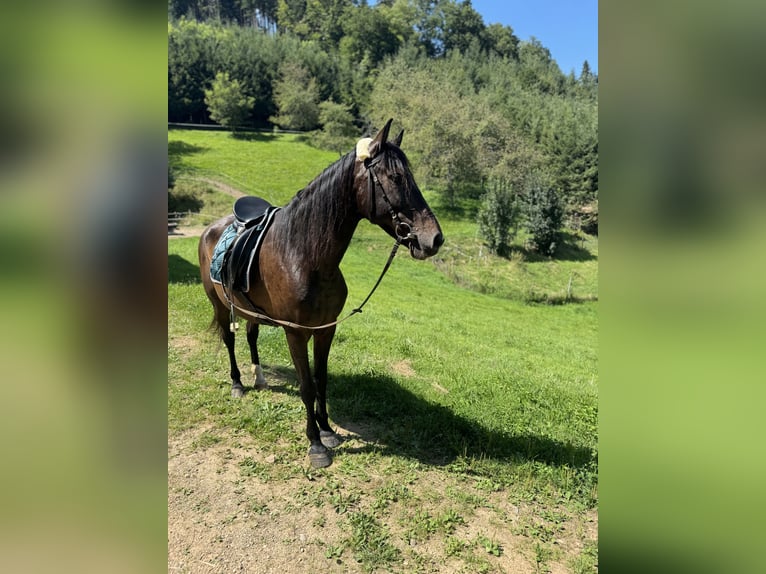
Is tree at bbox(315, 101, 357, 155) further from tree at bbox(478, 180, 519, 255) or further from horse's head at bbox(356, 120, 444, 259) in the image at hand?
horse's head at bbox(356, 120, 444, 259)

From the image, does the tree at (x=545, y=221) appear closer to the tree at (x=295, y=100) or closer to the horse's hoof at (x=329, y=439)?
the horse's hoof at (x=329, y=439)

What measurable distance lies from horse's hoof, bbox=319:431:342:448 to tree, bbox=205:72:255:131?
58.4 meters

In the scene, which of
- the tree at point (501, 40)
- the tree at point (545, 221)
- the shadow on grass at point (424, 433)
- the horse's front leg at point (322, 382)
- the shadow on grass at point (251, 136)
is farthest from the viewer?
the tree at point (501, 40)

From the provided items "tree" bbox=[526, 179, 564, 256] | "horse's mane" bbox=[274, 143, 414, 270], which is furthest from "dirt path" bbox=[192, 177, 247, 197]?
"horse's mane" bbox=[274, 143, 414, 270]

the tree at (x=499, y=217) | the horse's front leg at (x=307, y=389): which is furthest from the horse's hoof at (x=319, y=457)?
the tree at (x=499, y=217)

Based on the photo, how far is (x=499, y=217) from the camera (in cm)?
2536

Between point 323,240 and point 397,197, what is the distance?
80 centimetres

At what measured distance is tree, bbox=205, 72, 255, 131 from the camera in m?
53.4

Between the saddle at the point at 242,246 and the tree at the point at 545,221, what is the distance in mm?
24803

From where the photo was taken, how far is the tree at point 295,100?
56.0 metres

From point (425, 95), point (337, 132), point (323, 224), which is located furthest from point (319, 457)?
point (337, 132)

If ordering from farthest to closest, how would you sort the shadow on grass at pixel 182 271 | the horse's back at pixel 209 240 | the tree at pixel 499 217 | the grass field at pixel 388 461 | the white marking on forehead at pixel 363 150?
the tree at pixel 499 217, the shadow on grass at pixel 182 271, the horse's back at pixel 209 240, the white marking on forehead at pixel 363 150, the grass field at pixel 388 461
